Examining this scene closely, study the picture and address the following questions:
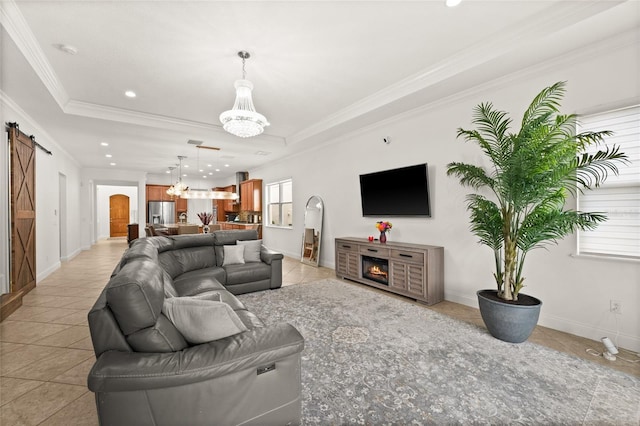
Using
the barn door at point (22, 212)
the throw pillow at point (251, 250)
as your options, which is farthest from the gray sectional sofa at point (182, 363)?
the barn door at point (22, 212)

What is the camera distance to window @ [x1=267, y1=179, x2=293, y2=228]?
7789mm

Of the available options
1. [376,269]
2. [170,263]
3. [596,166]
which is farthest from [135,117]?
[596,166]

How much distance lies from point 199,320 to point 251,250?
3.10 metres

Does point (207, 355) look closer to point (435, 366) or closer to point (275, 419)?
point (275, 419)

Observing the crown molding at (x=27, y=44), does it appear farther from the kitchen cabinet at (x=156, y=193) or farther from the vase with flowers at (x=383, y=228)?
the kitchen cabinet at (x=156, y=193)

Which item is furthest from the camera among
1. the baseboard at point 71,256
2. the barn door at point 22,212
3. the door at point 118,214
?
the door at point 118,214

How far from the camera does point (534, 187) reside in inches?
102

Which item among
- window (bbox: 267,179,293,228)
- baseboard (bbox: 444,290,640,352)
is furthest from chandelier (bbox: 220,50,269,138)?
window (bbox: 267,179,293,228)

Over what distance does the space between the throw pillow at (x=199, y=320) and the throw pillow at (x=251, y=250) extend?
298cm

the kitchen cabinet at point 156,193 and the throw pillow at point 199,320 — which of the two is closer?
the throw pillow at point 199,320

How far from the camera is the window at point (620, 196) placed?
98.7 inches

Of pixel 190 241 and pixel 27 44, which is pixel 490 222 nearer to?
pixel 190 241

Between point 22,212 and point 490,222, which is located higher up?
point 22,212

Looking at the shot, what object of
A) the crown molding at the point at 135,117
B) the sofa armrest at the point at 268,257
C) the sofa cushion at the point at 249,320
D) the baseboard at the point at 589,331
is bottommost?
the baseboard at the point at 589,331
